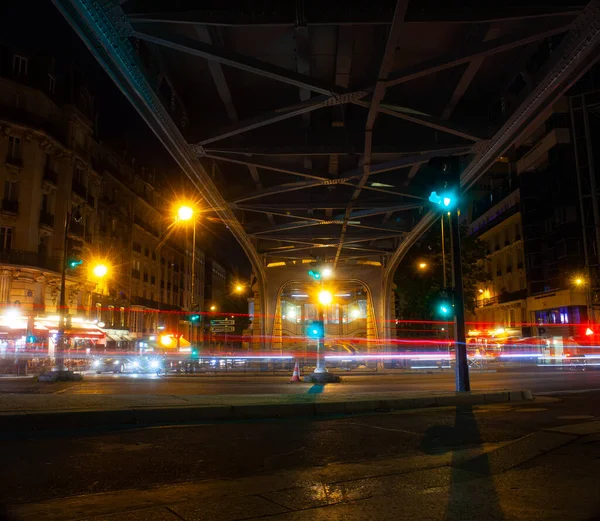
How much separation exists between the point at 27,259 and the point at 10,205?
12.2 ft

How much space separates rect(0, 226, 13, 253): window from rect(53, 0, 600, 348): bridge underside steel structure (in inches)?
821

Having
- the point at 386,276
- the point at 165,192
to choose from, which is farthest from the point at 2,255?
the point at 165,192

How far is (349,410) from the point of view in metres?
12.7

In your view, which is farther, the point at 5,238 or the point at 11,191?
the point at 11,191

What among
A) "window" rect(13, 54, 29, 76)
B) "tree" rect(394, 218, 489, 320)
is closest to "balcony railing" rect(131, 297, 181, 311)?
"window" rect(13, 54, 29, 76)

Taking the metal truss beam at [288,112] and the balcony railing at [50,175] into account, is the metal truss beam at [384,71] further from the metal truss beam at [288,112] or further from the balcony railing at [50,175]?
the balcony railing at [50,175]

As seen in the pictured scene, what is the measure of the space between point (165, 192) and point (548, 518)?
218 ft

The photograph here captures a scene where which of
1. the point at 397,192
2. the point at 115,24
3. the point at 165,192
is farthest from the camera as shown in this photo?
the point at 165,192

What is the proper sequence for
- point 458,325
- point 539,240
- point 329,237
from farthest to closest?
1. point 539,240
2. point 329,237
3. point 458,325

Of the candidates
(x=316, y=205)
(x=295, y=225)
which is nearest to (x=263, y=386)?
(x=316, y=205)

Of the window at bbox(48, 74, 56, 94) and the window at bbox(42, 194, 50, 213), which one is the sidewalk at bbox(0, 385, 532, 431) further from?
the window at bbox(48, 74, 56, 94)

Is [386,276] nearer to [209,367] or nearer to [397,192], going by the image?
[209,367]

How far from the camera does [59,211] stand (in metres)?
40.8

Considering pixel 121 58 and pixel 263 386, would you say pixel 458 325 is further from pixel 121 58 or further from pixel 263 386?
pixel 121 58
